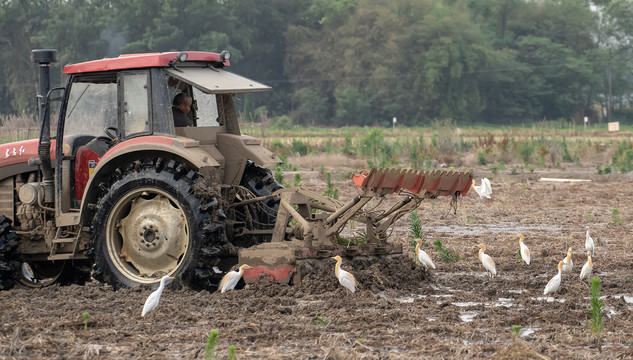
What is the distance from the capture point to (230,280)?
9.08 meters

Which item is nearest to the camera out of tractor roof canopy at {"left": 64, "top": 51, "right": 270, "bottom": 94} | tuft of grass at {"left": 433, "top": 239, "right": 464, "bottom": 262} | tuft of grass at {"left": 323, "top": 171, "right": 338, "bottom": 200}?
tractor roof canopy at {"left": 64, "top": 51, "right": 270, "bottom": 94}

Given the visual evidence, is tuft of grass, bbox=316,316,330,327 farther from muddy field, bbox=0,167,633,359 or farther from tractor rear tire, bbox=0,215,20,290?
tractor rear tire, bbox=0,215,20,290

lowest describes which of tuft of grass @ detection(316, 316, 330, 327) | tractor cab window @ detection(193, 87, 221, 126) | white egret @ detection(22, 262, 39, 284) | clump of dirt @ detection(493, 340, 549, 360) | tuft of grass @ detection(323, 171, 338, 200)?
clump of dirt @ detection(493, 340, 549, 360)

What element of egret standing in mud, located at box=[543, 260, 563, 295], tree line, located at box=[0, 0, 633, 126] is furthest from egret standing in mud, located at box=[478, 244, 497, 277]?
tree line, located at box=[0, 0, 633, 126]

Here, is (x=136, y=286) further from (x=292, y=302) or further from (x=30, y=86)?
(x=30, y=86)

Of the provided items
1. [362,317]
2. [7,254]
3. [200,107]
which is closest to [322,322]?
[362,317]

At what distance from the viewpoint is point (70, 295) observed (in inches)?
377

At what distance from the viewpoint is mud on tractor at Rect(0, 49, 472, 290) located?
9.29 meters

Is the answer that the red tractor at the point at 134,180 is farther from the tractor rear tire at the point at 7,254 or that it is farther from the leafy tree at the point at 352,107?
the leafy tree at the point at 352,107

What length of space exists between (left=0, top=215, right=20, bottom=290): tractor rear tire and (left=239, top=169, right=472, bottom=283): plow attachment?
257 centimetres

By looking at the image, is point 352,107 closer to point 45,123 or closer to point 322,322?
point 45,123

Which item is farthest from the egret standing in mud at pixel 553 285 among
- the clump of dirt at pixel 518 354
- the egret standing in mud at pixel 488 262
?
the clump of dirt at pixel 518 354

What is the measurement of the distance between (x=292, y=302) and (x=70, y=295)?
2.31 meters

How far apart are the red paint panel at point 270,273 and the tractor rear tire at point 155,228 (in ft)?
1.19
